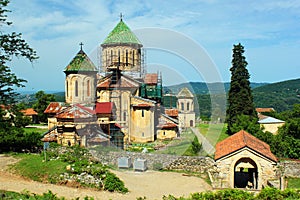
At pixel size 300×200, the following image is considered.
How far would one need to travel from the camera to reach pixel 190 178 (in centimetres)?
1504

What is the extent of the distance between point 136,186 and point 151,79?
16426 mm

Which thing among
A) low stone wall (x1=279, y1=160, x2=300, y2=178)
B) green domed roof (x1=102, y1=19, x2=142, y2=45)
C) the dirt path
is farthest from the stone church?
low stone wall (x1=279, y1=160, x2=300, y2=178)

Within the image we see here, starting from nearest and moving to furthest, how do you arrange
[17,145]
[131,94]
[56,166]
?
[56,166] → [17,145] → [131,94]

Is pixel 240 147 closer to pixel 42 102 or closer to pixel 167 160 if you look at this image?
pixel 167 160

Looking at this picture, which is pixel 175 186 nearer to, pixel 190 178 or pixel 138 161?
pixel 190 178

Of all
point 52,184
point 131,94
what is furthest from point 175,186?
point 131,94

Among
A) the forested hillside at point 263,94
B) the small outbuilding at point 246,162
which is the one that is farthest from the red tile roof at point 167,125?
the small outbuilding at point 246,162

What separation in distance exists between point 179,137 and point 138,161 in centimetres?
1106

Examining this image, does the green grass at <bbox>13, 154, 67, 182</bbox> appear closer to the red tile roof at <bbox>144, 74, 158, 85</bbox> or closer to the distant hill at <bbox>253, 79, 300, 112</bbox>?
the red tile roof at <bbox>144, 74, 158, 85</bbox>

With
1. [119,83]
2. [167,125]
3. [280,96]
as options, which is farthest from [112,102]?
[280,96]

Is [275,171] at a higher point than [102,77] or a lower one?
lower

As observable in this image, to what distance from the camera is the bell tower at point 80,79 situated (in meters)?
23.8

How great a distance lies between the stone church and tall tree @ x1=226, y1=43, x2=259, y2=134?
733 cm

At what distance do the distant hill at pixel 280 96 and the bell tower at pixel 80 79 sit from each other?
2832 inches
